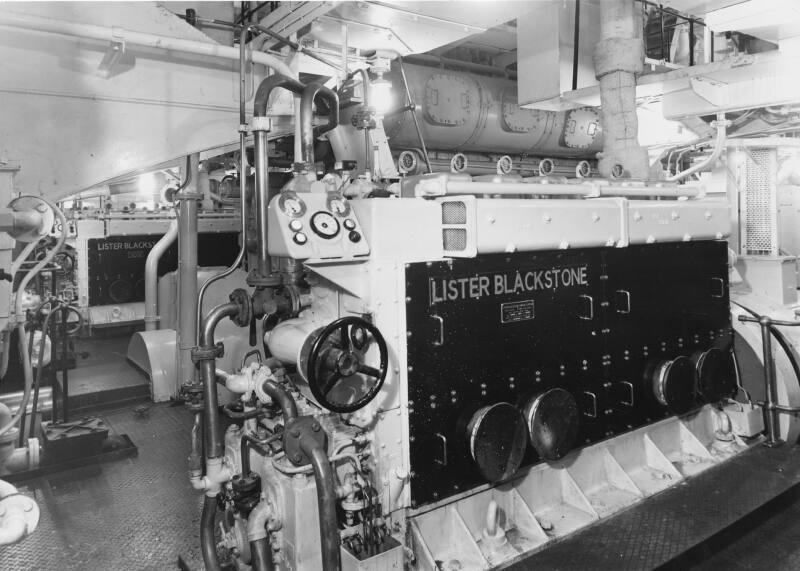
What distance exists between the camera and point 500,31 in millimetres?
5406

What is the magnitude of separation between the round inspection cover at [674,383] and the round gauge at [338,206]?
1936mm

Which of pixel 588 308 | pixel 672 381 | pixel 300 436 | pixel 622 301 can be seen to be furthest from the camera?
pixel 672 381

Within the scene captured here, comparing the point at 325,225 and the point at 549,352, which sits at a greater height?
the point at 325,225

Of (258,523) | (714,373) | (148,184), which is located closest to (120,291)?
(148,184)

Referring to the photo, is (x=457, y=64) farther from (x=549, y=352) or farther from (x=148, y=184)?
(x=148, y=184)

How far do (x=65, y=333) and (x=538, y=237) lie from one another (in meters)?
3.50

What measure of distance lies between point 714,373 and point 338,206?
2405 millimetres

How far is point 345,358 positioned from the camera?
219 centimetres

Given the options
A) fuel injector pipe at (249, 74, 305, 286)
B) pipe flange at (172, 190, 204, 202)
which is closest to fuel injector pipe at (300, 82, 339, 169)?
fuel injector pipe at (249, 74, 305, 286)

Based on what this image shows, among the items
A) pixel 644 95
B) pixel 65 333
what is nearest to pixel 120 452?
pixel 65 333

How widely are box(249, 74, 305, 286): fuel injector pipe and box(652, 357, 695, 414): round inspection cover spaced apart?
2.08 meters

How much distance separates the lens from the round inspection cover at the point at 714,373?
3.38m

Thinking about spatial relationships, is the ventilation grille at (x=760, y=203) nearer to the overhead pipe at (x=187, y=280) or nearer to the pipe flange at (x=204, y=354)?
the pipe flange at (x=204, y=354)

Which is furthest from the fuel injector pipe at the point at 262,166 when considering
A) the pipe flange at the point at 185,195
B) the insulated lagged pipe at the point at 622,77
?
the pipe flange at the point at 185,195
